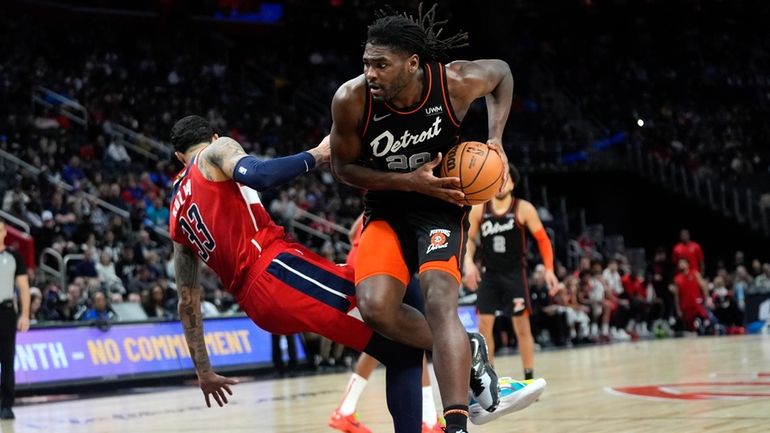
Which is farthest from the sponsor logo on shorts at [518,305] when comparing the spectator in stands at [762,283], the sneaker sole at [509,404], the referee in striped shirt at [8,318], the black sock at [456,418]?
the spectator in stands at [762,283]

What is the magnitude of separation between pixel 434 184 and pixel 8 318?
6511 millimetres

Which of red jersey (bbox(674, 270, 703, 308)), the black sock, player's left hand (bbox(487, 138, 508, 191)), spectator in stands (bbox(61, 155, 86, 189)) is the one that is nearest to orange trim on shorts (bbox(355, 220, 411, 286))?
player's left hand (bbox(487, 138, 508, 191))

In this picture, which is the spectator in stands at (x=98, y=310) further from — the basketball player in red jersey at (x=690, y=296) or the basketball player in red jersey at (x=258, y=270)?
the basketball player in red jersey at (x=690, y=296)

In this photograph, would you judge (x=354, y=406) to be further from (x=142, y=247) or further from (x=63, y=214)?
(x=63, y=214)

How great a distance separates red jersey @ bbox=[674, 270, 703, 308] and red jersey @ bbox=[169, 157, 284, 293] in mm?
18245

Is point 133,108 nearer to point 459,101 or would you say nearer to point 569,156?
point 569,156

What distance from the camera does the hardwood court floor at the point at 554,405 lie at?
7484 millimetres

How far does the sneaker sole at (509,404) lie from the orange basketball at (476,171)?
3.30 feet

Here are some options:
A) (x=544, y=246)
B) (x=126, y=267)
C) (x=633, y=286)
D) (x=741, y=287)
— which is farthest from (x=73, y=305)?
(x=741, y=287)

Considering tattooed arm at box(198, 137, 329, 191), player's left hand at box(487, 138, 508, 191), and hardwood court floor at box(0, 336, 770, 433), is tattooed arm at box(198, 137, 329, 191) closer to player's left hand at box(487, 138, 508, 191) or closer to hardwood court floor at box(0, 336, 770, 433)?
player's left hand at box(487, 138, 508, 191)

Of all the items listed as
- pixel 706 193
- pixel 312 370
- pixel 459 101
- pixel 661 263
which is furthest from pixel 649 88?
pixel 459 101

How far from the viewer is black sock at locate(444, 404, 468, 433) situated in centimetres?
495

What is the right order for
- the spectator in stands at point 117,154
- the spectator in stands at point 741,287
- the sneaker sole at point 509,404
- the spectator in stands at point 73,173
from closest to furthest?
the sneaker sole at point 509,404, the spectator in stands at point 73,173, the spectator in stands at point 117,154, the spectator in stands at point 741,287

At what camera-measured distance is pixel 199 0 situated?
30406mm
